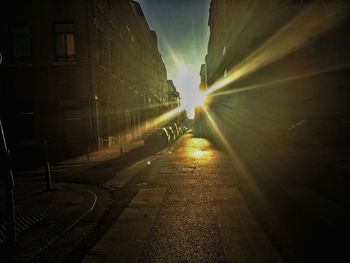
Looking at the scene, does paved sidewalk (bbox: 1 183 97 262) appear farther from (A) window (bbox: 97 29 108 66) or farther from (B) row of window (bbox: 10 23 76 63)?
(A) window (bbox: 97 29 108 66)

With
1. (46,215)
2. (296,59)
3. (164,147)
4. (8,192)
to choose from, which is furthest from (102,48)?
(8,192)

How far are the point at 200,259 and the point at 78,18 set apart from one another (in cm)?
1922

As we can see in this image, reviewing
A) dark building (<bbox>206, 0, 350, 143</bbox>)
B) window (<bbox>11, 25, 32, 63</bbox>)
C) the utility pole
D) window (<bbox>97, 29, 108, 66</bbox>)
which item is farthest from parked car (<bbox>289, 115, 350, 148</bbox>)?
window (<bbox>11, 25, 32, 63</bbox>)

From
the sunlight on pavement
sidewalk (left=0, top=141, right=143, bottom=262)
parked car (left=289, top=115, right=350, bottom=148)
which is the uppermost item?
parked car (left=289, top=115, right=350, bottom=148)

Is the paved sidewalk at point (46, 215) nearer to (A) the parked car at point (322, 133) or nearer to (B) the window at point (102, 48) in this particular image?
(A) the parked car at point (322, 133)

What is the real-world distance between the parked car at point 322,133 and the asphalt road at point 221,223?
9127 mm

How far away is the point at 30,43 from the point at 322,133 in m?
17.5

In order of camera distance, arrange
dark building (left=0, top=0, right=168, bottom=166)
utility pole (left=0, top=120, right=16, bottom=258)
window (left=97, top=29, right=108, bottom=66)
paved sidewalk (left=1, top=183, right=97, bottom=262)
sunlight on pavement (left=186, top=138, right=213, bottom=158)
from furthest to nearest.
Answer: window (left=97, top=29, right=108, bottom=66) → dark building (left=0, top=0, right=168, bottom=166) → sunlight on pavement (left=186, top=138, right=213, bottom=158) → utility pole (left=0, top=120, right=16, bottom=258) → paved sidewalk (left=1, top=183, right=97, bottom=262)

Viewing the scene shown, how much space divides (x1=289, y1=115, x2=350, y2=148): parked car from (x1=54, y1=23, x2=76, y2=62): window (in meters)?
13.8

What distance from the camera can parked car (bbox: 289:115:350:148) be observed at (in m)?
16.6

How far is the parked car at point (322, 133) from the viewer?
16.6 metres

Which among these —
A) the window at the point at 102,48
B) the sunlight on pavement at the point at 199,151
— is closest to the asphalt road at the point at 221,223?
the sunlight on pavement at the point at 199,151

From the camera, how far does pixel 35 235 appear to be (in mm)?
4766

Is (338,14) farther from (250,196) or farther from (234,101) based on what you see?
(250,196)
